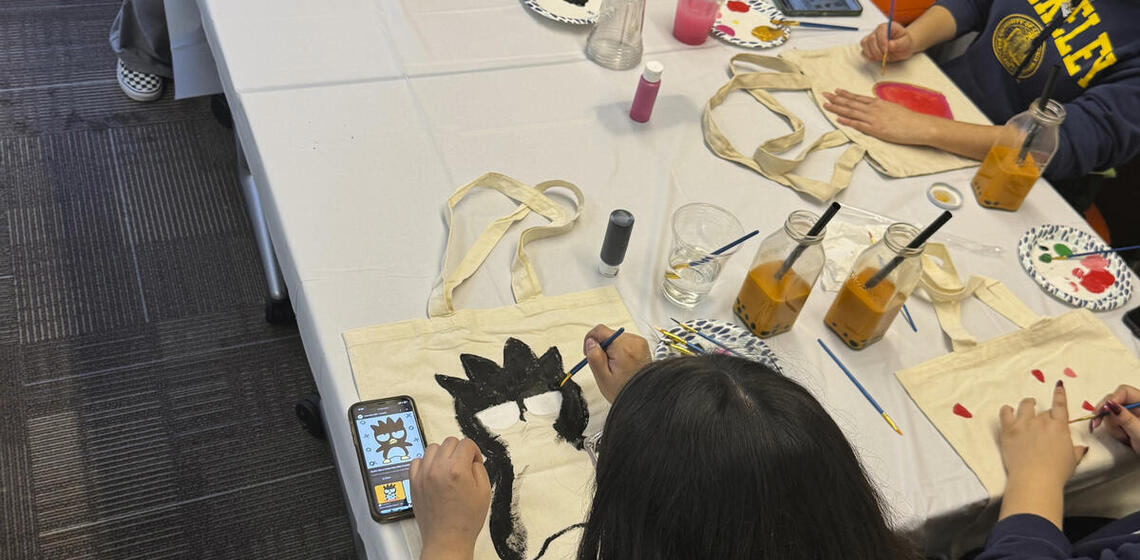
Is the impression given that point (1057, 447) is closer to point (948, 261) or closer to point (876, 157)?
point (948, 261)

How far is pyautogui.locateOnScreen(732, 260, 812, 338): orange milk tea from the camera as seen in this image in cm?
103

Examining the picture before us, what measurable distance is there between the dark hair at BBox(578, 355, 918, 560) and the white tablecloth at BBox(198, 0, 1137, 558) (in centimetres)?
26

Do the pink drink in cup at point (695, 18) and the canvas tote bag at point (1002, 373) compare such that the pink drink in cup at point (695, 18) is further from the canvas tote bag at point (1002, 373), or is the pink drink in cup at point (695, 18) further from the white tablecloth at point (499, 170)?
the canvas tote bag at point (1002, 373)

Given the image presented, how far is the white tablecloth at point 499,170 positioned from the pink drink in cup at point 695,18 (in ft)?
0.08

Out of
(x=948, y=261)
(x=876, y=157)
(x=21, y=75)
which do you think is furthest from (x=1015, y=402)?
(x=21, y=75)

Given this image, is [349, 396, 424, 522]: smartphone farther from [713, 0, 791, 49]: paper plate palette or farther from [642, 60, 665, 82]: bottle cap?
[713, 0, 791, 49]: paper plate palette

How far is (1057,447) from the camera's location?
0.98 m

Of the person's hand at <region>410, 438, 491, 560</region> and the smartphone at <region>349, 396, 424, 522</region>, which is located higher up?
the person's hand at <region>410, 438, 491, 560</region>

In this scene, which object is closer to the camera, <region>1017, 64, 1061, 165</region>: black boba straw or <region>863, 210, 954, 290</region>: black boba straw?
<region>863, 210, 954, 290</region>: black boba straw

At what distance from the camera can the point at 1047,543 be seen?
885 mm

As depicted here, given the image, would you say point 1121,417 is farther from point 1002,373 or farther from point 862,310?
point 862,310

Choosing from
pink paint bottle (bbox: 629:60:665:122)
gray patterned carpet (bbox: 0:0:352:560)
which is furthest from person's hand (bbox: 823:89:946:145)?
gray patterned carpet (bbox: 0:0:352:560)

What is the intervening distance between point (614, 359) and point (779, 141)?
1.87ft

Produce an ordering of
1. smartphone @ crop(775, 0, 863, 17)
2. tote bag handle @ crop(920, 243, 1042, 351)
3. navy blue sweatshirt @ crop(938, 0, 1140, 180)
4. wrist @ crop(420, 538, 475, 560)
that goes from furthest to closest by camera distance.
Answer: smartphone @ crop(775, 0, 863, 17)
navy blue sweatshirt @ crop(938, 0, 1140, 180)
tote bag handle @ crop(920, 243, 1042, 351)
wrist @ crop(420, 538, 475, 560)
